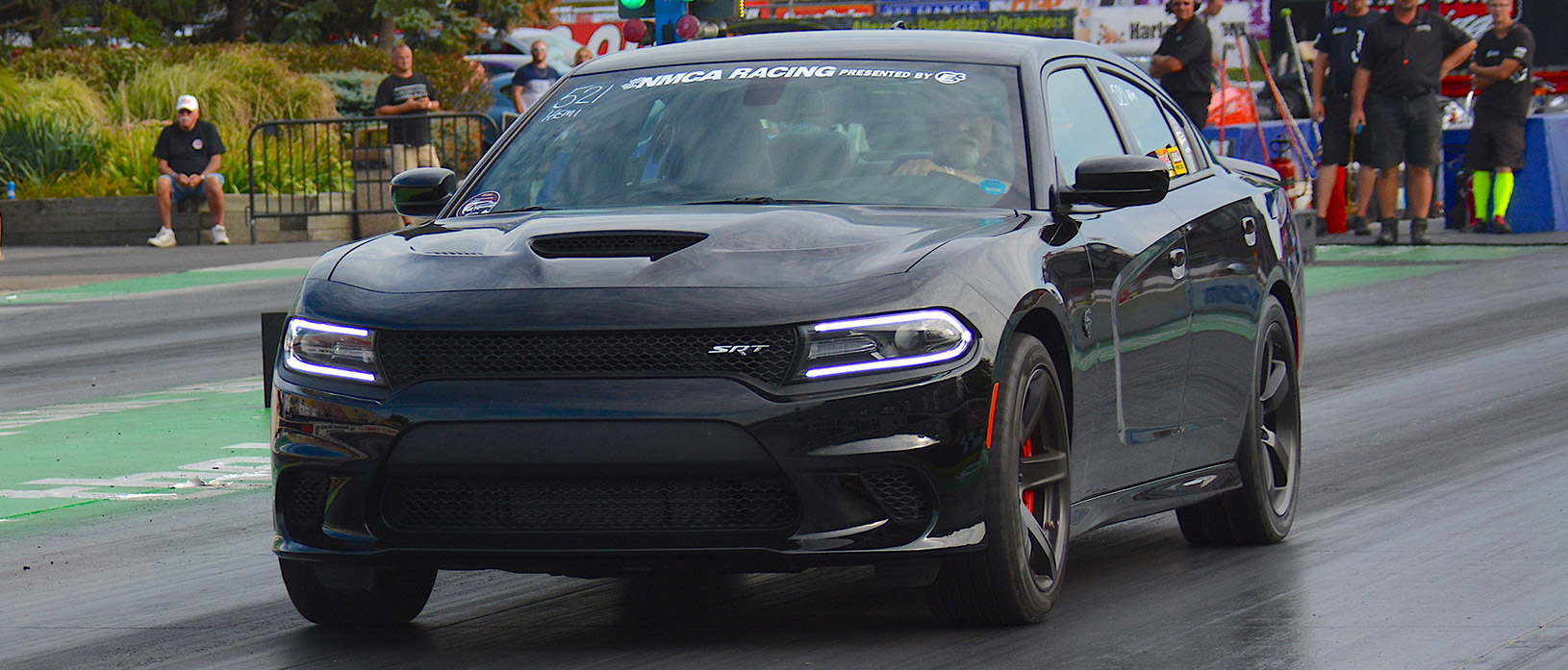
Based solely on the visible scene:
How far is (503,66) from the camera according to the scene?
41.8m

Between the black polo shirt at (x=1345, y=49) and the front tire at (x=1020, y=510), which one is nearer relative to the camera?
the front tire at (x=1020, y=510)

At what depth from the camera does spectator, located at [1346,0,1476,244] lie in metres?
20.4

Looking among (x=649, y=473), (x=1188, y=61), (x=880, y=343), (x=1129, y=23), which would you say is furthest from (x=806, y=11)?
(x=649, y=473)

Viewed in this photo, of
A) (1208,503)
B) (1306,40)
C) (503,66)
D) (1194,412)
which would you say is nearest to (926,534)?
(1194,412)

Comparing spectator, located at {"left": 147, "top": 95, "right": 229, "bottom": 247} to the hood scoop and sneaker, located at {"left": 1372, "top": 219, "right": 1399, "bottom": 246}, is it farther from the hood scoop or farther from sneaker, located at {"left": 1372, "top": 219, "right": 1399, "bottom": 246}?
the hood scoop

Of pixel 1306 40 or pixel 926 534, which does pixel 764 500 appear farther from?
pixel 1306 40

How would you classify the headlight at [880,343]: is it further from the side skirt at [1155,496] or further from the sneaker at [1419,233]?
the sneaker at [1419,233]

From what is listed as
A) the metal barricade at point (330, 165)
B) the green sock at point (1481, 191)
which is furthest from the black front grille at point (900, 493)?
the metal barricade at point (330, 165)

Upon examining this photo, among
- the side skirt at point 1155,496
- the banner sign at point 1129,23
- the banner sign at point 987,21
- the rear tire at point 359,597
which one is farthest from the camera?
the banner sign at point 987,21

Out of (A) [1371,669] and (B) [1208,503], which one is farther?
(B) [1208,503]

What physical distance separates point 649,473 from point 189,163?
2194cm

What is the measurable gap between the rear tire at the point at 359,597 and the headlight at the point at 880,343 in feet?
3.97

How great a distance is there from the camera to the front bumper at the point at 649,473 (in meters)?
5.07

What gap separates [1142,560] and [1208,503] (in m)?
0.36
